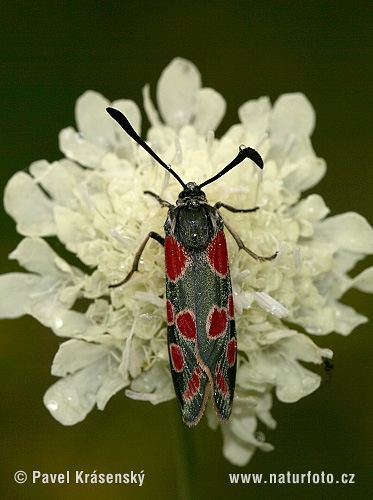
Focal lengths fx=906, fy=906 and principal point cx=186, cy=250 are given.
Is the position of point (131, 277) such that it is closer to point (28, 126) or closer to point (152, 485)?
point (152, 485)

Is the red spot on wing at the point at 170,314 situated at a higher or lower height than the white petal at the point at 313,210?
lower

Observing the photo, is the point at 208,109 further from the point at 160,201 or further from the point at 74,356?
the point at 74,356

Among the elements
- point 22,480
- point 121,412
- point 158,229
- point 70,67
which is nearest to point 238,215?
point 158,229

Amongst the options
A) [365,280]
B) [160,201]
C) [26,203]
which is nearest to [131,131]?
[160,201]

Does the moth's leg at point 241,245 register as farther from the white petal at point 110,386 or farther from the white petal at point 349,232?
the white petal at point 110,386

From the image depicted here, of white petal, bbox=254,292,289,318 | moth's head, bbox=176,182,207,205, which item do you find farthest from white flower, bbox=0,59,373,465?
moth's head, bbox=176,182,207,205

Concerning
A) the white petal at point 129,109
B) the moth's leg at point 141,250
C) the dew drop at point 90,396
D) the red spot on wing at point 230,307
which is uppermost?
the white petal at point 129,109

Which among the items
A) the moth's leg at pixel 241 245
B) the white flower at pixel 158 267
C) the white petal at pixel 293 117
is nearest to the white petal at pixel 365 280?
the white flower at pixel 158 267

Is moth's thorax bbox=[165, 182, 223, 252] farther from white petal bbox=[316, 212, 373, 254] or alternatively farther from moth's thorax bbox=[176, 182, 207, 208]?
white petal bbox=[316, 212, 373, 254]
